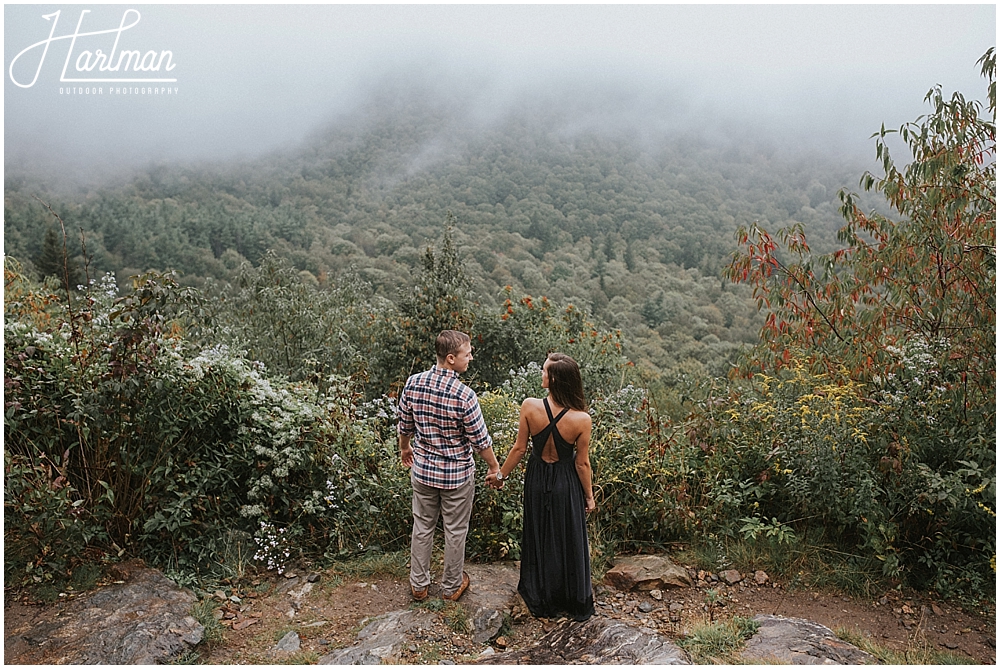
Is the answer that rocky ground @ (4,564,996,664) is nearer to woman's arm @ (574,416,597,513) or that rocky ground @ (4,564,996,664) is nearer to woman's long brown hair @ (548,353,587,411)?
woman's arm @ (574,416,597,513)

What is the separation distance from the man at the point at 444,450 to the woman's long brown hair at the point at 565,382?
389mm

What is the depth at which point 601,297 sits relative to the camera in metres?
16.3

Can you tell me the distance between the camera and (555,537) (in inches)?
126

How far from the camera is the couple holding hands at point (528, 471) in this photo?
10.2ft

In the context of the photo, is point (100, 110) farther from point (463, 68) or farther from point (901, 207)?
point (901, 207)

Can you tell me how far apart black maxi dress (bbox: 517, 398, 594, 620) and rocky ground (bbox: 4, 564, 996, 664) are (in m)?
0.11

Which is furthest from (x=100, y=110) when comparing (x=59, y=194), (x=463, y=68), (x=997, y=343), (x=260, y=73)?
(x=997, y=343)

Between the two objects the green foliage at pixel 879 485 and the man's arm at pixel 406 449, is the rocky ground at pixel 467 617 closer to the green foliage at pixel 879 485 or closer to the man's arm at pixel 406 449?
the green foliage at pixel 879 485

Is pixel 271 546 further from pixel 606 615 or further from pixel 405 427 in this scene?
pixel 606 615

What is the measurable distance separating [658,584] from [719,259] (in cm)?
1606

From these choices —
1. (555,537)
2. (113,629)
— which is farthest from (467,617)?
(113,629)

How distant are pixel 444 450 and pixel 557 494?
23.8 inches

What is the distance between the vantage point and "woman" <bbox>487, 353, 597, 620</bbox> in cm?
308

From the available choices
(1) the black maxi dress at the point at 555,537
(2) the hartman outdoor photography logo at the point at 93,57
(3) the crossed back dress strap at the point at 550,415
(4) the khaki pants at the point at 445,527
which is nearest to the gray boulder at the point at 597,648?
(1) the black maxi dress at the point at 555,537
